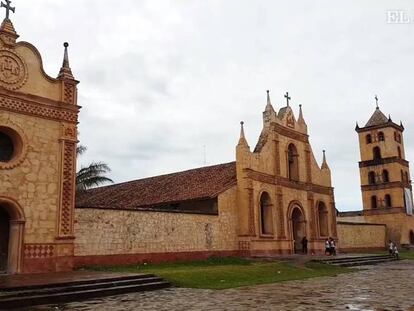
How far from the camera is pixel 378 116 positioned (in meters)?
52.0

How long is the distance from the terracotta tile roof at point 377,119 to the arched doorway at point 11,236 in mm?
42826

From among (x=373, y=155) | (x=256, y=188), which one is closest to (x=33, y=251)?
(x=256, y=188)

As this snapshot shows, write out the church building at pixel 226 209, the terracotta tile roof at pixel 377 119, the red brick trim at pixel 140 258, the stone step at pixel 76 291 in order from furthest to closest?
the terracotta tile roof at pixel 377 119 < the church building at pixel 226 209 < the red brick trim at pixel 140 258 < the stone step at pixel 76 291

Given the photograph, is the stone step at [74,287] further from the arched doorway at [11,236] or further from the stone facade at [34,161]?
the arched doorway at [11,236]

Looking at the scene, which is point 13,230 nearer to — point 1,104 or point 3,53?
point 1,104

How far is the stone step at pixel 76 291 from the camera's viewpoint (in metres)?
11.5

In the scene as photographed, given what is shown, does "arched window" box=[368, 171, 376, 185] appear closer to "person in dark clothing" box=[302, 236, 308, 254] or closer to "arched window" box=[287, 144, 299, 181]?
"arched window" box=[287, 144, 299, 181]

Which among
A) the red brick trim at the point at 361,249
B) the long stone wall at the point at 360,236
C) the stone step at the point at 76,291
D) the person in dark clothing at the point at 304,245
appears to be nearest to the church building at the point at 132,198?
the person in dark clothing at the point at 304,245

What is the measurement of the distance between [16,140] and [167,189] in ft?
49.8

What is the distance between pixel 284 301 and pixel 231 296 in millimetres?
1716

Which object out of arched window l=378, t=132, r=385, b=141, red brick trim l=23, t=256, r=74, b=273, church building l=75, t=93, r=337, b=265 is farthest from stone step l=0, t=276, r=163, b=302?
arched window l=378, t=132, r=385, b=141

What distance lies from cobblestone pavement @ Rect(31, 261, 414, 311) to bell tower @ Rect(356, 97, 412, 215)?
35.9 m

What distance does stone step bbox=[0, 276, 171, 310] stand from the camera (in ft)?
37.7

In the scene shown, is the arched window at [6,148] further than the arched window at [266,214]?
No
